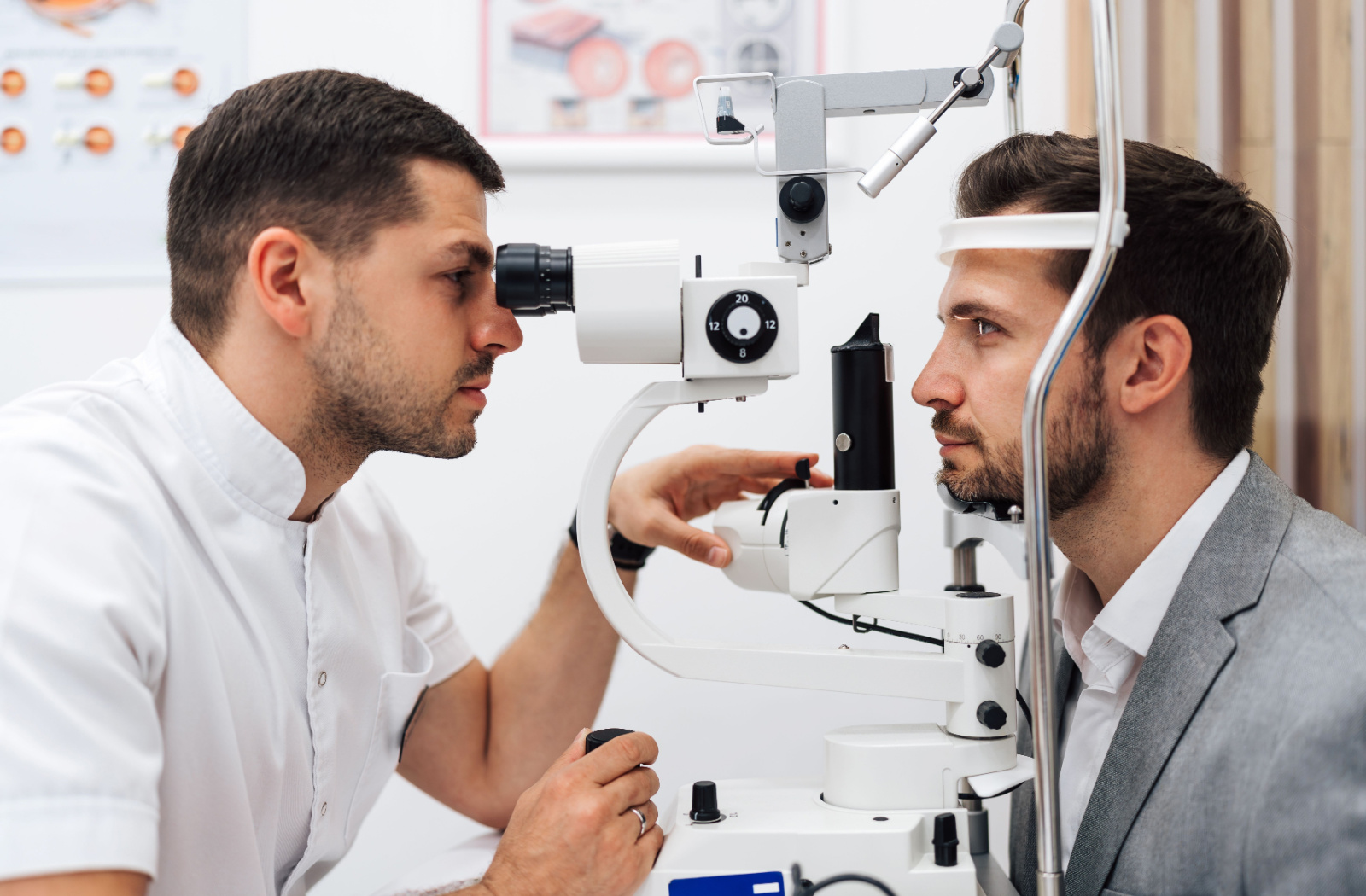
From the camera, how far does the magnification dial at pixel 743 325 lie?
941 millimetres

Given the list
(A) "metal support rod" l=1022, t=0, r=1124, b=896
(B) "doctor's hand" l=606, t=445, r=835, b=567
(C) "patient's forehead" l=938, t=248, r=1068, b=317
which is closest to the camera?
(A) "metal support rod" l=1022, t=0, r=1124, b=896

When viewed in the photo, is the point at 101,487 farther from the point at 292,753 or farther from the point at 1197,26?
the point at 1197,26

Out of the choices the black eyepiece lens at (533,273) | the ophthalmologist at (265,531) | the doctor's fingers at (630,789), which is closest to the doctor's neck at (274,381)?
the ophthalmologist at (265,531)

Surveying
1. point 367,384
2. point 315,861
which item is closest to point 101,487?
point 367,384

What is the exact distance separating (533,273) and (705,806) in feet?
1.77

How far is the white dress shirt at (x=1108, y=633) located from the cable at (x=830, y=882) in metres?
0.22

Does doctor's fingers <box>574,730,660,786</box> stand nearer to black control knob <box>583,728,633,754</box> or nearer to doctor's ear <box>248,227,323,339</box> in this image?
black control knob <box>583,728,633,754</box>

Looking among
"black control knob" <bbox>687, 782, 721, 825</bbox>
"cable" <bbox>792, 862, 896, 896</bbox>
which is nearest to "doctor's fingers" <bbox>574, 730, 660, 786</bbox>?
"black control knob" <bbox>687, 782, 721, 825</bbox>

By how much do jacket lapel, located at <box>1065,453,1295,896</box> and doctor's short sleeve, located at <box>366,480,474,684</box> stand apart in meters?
0.90

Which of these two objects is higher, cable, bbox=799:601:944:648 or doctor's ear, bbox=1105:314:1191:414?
doctor's ear, bbox=1105:314:1191:414

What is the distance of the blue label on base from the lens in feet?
2.79

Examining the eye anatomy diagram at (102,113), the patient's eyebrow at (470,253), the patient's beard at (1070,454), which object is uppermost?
the eye anatomy diagram at (102,113)

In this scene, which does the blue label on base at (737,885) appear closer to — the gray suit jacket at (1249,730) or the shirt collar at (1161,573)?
the gray suit jacket at (1249,730)

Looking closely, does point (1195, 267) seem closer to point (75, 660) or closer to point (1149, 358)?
point (1149, 358)
